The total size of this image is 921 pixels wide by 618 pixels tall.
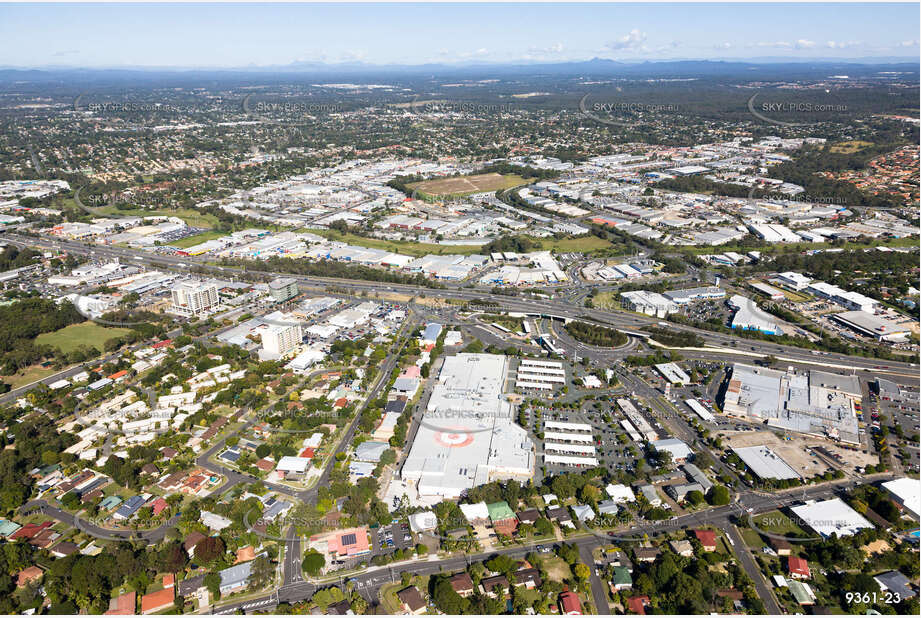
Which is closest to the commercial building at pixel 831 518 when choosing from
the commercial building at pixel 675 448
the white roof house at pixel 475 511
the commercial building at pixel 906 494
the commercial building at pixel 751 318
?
the commercial building at pixel 906 494

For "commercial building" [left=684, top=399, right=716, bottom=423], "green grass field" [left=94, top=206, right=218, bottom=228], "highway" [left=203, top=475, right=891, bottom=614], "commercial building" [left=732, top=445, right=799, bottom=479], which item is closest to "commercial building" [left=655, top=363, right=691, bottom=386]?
"commercial building" [left=684, top=399, right=716, bottom=423]

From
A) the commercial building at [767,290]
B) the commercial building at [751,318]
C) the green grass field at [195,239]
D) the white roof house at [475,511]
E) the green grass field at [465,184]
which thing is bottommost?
the white roof house at [475,511]

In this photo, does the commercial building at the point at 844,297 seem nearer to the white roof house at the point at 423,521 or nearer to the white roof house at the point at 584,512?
the white roof house at the point at 584,512

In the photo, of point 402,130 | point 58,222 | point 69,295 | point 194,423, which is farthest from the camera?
point 402,130

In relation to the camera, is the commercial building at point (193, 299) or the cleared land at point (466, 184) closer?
the commercial building at point (193, 299)

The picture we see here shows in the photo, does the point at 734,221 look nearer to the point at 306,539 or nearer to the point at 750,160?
the point at 750,160

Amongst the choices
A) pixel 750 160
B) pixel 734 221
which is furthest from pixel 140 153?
pixel 750 160
